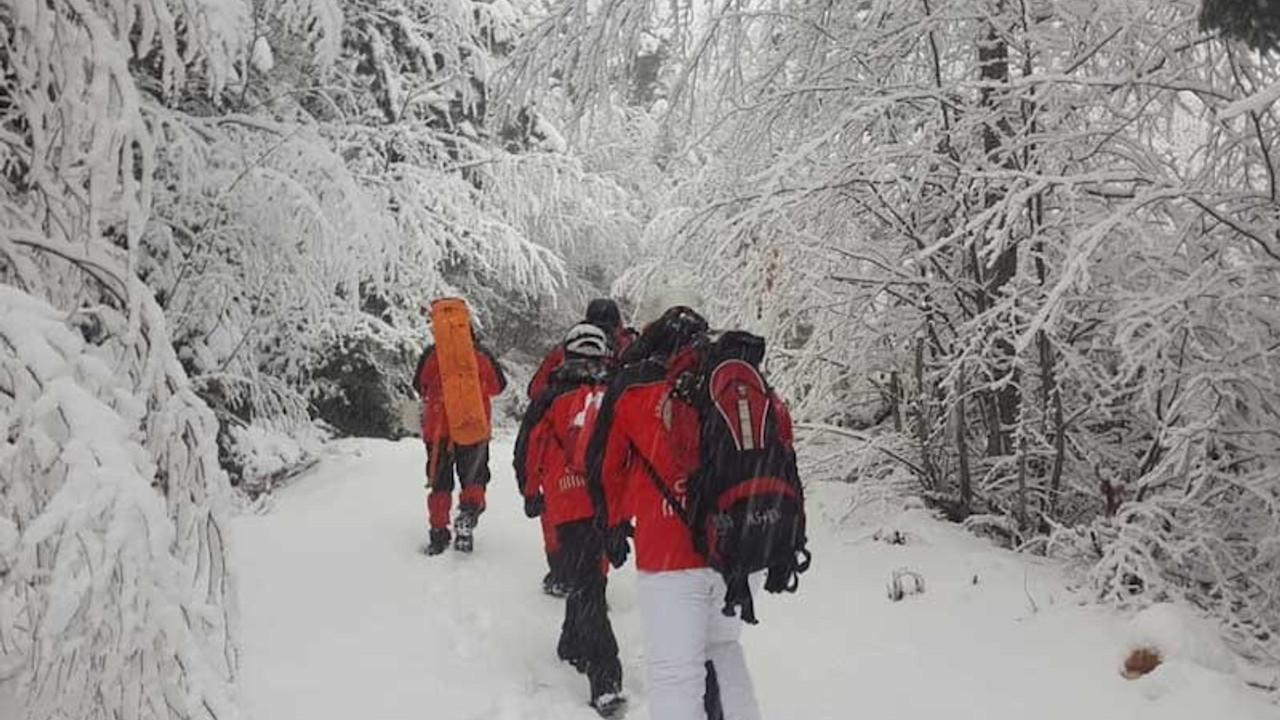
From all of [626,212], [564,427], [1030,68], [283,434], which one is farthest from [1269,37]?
[626,212]

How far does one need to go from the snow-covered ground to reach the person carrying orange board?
0.32 metres

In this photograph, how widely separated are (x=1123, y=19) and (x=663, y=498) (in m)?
3.60

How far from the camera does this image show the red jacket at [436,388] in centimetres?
732

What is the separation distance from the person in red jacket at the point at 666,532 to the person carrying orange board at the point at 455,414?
11.4 ft

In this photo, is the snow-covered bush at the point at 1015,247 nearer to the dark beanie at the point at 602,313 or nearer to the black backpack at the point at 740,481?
the dark beanie at the point at 602,313

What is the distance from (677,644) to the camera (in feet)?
11.8

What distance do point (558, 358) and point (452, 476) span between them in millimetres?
1990

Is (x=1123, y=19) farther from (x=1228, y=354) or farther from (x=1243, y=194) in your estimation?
(x=1228, y=354)

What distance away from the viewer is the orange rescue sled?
7.11m

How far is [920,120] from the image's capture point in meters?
6.82

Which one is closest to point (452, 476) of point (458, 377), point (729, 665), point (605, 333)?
point (458, 377)

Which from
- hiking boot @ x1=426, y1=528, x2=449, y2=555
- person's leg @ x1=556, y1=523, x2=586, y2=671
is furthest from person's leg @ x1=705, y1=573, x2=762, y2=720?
hiking boot @ x1=426, y1=528, x2=449, y2=555

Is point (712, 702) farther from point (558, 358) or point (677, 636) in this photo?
point (558, 358)

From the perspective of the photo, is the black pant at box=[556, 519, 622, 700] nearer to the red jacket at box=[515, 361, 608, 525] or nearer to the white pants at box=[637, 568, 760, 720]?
the red jacket at box=[515, 361, 608, 525]
